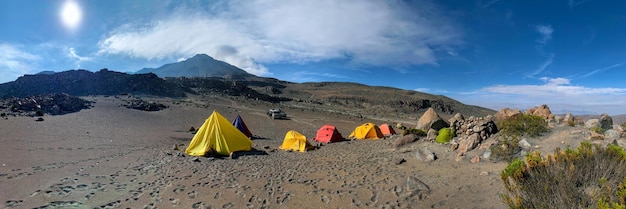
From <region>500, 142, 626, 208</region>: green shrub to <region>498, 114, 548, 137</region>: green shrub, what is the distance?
586cm

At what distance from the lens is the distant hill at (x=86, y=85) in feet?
142

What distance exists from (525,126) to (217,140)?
40.5 feet

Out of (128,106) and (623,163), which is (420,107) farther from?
(623,163)

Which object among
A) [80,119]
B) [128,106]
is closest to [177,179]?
[80,119]

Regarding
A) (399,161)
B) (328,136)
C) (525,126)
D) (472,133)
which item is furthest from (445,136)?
(328,136)

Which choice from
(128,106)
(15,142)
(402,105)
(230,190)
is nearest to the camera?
(230,190)

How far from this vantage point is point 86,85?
45406 mm

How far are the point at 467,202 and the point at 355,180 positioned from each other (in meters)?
3.40

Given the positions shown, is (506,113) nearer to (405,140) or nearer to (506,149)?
(506,149)

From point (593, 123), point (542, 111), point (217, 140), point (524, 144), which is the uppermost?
point (542, 111)

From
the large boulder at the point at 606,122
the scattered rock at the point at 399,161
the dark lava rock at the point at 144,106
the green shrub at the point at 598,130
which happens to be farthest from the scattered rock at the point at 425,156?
the dark lava rock at the point at 144,106

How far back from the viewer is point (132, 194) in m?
8.56

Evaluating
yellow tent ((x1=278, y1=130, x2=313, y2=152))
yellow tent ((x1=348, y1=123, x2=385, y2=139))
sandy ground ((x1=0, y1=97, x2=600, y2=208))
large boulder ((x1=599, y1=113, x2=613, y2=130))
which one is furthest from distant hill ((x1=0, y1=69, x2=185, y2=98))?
large boulder ((x1=599, y1=113, x2=613, y2=130))

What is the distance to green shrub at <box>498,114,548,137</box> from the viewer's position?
11.0 meters
